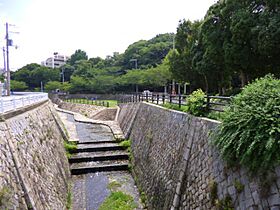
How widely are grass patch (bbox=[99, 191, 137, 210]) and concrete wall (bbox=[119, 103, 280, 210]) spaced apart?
87 centimetres

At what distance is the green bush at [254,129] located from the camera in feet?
13.9

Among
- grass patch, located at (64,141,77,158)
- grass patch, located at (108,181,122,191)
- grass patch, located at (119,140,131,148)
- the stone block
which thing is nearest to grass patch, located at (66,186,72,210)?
grass patch, located at (108,181,122,191)

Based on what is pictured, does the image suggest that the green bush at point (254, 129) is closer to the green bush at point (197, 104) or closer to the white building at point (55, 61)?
the green bush at point (197, 104)

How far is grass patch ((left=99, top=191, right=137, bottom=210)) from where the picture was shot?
1075 centimetres

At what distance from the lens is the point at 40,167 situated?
8648mm

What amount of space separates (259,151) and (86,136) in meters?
18.0

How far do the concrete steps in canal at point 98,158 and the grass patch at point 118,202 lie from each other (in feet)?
10.9

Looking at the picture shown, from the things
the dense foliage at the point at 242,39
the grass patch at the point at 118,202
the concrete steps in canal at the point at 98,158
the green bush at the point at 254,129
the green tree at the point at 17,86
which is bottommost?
the grass patch at the point at 118,202

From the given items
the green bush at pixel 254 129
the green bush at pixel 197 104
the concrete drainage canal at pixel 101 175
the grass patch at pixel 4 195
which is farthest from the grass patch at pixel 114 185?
the green bush at pixel 254 129

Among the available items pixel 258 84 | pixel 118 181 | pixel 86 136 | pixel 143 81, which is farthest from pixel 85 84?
pixel 258 84

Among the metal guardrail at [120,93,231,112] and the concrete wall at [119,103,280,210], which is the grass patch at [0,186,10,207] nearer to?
the concrete wall at [119,103,280,210]

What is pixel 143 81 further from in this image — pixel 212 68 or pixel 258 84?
pixel 258 84

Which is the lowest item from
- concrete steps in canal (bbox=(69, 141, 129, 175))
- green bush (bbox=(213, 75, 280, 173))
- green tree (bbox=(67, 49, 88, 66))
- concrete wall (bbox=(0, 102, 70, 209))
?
concrete steps in canal (bbox=(69, 141, 129, 175))

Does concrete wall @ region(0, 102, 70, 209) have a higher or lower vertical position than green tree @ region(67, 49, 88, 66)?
lower
